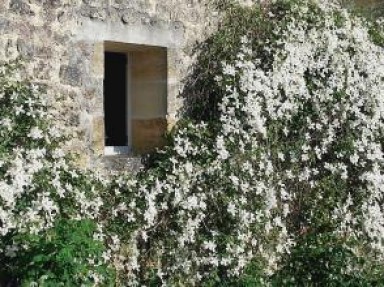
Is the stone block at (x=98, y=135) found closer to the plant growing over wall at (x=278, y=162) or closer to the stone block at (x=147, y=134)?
the plant growing over wall at (x=278, y=162)

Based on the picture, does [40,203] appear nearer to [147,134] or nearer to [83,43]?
[83,43]

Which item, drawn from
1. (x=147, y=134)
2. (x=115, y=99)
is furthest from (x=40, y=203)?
(x=115, y=99)

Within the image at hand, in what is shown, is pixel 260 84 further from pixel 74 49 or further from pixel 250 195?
pixel 74 49

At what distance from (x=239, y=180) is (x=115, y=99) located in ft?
4.26

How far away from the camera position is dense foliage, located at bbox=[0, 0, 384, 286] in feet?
18.1

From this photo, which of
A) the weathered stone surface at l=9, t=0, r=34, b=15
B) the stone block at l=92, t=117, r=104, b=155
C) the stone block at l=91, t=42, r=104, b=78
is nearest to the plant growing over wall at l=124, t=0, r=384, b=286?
the stone block at l=92, t=117, r=104, b=155

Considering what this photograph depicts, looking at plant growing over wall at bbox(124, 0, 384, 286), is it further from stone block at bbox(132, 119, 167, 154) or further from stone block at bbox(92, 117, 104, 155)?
stone block at bbox(92, 117, 104, 155)

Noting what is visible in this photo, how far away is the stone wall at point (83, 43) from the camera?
232 inches

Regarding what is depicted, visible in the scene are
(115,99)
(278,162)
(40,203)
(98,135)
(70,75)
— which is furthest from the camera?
(278,162)

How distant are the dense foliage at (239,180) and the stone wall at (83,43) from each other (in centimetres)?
21

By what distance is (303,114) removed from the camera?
7617 mm

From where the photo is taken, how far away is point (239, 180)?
272 inches

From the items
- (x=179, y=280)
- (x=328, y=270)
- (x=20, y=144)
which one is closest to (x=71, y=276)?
(x=20, y=144)

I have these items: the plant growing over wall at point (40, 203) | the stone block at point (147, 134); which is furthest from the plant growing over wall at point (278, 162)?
the plant growing over wall at point (40, 203)
